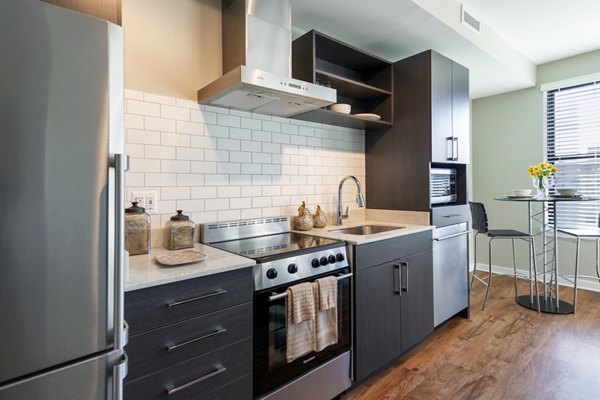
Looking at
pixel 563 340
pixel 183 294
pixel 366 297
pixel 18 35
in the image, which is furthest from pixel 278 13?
pixel 563 340

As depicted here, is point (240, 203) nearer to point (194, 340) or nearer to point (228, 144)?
point (228, 144)

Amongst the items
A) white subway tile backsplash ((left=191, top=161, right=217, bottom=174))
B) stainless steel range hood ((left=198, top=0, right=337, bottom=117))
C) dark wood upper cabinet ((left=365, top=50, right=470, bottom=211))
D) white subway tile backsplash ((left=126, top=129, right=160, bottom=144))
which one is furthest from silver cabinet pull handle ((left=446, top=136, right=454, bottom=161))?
white subway tile backsplash ((left=126, top=129, right=160, bottom=144))

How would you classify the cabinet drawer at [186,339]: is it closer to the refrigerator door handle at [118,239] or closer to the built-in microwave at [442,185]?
the refrigerator door handle at [118,239]

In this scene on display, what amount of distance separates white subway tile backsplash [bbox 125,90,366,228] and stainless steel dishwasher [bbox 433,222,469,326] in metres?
0.97

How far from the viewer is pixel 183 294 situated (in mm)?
1207

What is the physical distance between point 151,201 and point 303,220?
1015 millimetres

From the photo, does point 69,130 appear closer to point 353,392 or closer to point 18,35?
point 18,35

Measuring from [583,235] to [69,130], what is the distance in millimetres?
3857

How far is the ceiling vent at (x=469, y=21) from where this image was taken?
257cm

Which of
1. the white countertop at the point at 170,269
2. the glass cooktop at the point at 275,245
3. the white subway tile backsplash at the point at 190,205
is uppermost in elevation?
the white subway tile backsplash at the point at 190,205

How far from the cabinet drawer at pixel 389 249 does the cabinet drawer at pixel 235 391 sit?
2.72 ft

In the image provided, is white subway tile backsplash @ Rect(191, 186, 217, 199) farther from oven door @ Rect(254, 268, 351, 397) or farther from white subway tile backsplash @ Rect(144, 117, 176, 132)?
oven door @ Rect(254, 268, 351, 397)

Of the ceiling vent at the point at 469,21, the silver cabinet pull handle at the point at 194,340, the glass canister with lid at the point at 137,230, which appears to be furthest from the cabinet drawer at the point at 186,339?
the ceiling vent at the point at 469,21

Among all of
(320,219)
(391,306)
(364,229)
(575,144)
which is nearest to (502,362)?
(391,306)
